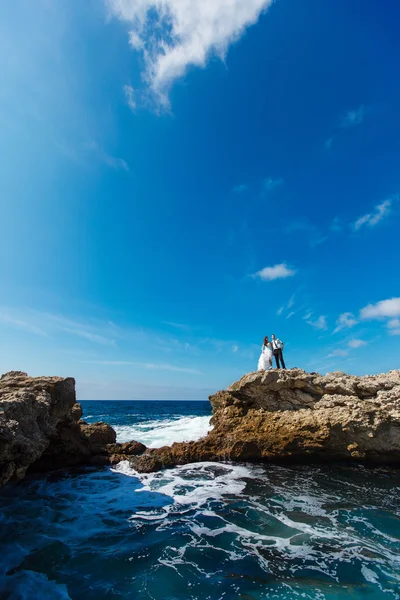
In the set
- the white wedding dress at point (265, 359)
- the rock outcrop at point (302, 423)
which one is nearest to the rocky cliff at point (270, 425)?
the rock outcrop at point (302, 423)

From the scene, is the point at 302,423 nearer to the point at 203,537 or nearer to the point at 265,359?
the point at 265,359

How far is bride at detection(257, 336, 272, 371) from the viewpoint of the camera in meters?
16.0

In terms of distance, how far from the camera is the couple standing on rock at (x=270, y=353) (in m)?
16.0

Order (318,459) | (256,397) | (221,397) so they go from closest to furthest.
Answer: (318,459) → (256,397) → (221,397)

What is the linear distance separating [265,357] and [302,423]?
4.00 metres

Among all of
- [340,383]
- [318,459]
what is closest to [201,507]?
[318,459]

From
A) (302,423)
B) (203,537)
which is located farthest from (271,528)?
(302,423)

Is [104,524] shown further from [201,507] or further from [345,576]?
[345,576]

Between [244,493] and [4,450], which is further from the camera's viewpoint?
[244,493]

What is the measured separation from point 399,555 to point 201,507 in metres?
5.04

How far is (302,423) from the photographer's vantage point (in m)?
13.0

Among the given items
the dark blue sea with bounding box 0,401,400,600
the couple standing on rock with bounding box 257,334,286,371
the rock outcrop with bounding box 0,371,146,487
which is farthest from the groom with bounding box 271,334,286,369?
the rock outcrop with bounding box 0,371,146,487

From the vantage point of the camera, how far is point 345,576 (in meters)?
5.42

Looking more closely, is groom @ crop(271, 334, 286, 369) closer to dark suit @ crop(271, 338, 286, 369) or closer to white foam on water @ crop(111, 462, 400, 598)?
dark suit @ crop(271, 338, 286, 369)
